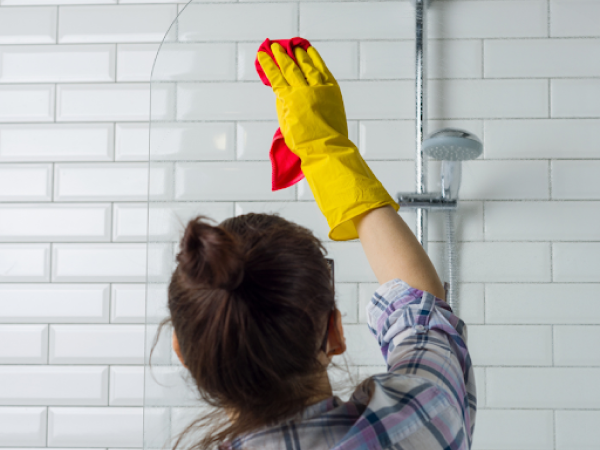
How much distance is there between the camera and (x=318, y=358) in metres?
0.46

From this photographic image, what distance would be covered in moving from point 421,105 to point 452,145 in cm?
7

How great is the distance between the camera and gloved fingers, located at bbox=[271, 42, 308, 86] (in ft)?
2.09

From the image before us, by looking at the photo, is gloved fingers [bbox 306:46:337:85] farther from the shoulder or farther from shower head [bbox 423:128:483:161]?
the shoulder

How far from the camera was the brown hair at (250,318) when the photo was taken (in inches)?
15.4

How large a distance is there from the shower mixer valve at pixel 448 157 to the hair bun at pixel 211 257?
388mm

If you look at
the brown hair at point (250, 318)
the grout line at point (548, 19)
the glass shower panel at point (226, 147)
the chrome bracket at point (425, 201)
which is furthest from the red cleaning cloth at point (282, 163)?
the grout line at point (548, 19)

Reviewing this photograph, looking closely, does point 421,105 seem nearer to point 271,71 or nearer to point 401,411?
point 271,71

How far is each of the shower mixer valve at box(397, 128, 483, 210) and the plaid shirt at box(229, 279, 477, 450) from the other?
Result: 8.4 inches

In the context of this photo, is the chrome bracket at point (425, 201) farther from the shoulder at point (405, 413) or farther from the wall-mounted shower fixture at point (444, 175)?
the shoulder at point (405, 413)

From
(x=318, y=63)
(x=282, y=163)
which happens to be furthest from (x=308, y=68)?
(x=282, y=163)

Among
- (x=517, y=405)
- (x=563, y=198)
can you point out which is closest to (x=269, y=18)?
(x=563, y=198)

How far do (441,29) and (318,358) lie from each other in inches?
20.7

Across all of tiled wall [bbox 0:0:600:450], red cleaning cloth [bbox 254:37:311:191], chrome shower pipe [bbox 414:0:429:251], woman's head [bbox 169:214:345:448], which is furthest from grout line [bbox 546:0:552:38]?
woman's head [bbox 169:214:345:448]

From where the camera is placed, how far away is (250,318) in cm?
41
